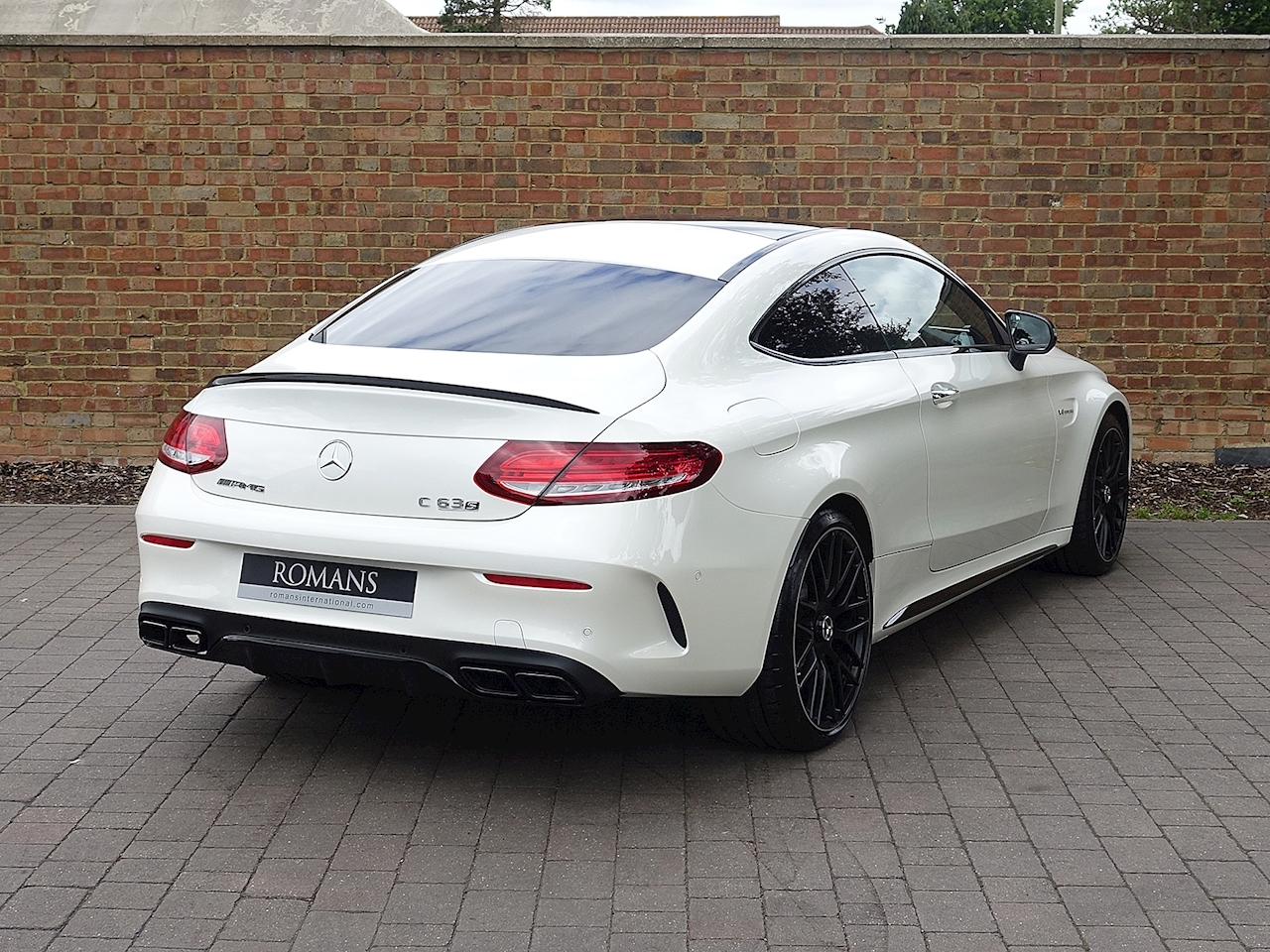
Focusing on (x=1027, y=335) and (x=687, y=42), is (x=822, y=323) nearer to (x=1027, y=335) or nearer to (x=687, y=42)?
(x=1027, y=335)

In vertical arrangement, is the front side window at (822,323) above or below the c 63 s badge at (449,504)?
above

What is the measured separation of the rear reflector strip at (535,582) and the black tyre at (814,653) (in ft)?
2.38

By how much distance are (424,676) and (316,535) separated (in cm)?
49

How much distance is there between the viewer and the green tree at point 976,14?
92812mm

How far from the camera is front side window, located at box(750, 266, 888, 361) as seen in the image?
4.57 metres

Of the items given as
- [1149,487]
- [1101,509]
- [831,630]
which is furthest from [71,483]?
[1149,487]

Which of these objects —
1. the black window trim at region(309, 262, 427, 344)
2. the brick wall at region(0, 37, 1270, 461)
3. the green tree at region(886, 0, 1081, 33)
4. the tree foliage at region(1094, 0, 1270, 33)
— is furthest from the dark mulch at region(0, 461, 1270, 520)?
the green tree at region(886, 0, 1081, 33)

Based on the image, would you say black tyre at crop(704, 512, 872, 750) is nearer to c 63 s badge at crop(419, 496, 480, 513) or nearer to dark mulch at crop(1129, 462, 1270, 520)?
c 63 s badge at crop(419, 496, 480, 513)

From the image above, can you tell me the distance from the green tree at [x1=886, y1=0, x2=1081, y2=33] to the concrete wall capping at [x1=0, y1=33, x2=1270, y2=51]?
87.7 metres

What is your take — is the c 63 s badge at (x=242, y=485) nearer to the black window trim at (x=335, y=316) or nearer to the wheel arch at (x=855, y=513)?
the black window trim at (x=335, y=316)

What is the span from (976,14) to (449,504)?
319ft

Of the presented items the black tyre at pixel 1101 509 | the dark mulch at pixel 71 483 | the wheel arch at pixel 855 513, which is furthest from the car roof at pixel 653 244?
the dark mulch at pixel 71 483

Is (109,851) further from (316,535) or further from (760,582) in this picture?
(760,582)

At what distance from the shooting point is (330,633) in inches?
154
